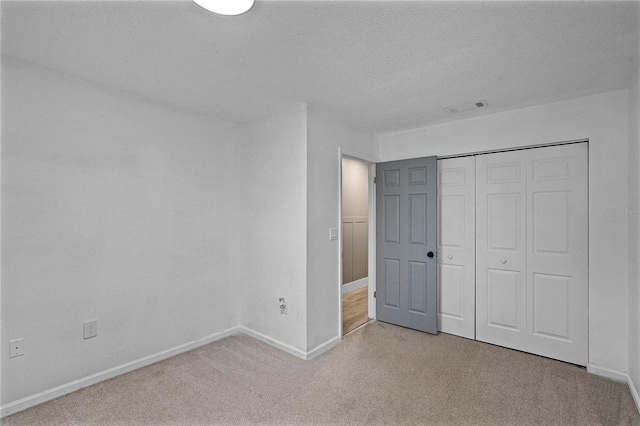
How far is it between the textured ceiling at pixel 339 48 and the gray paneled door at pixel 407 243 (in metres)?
1.01

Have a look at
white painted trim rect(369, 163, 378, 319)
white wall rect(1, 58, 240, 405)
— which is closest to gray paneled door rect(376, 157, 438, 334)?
white painted trim rect(369, 163, 378, 319)

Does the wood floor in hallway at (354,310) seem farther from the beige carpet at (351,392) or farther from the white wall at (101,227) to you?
the white wall at (101,227)

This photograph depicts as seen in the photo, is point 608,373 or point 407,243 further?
point 407,243

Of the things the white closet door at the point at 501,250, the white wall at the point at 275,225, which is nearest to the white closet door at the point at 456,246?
the white closet door at the point at 501,250

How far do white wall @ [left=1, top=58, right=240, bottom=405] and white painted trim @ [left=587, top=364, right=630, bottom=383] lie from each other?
340cm

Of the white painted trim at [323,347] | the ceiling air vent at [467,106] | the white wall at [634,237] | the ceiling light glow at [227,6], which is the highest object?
the ceiling light glow at [227,6]

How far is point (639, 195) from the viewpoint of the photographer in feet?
7.36

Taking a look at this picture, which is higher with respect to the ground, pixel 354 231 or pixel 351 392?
pixel 354 231

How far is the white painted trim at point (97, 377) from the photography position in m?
2.15

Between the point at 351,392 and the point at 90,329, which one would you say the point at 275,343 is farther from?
the point at 90,329

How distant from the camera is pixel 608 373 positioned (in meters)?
2.58

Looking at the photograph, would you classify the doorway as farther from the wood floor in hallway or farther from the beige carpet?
the beige carpet

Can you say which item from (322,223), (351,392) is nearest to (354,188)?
(322,223)

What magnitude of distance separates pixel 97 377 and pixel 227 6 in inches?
110
